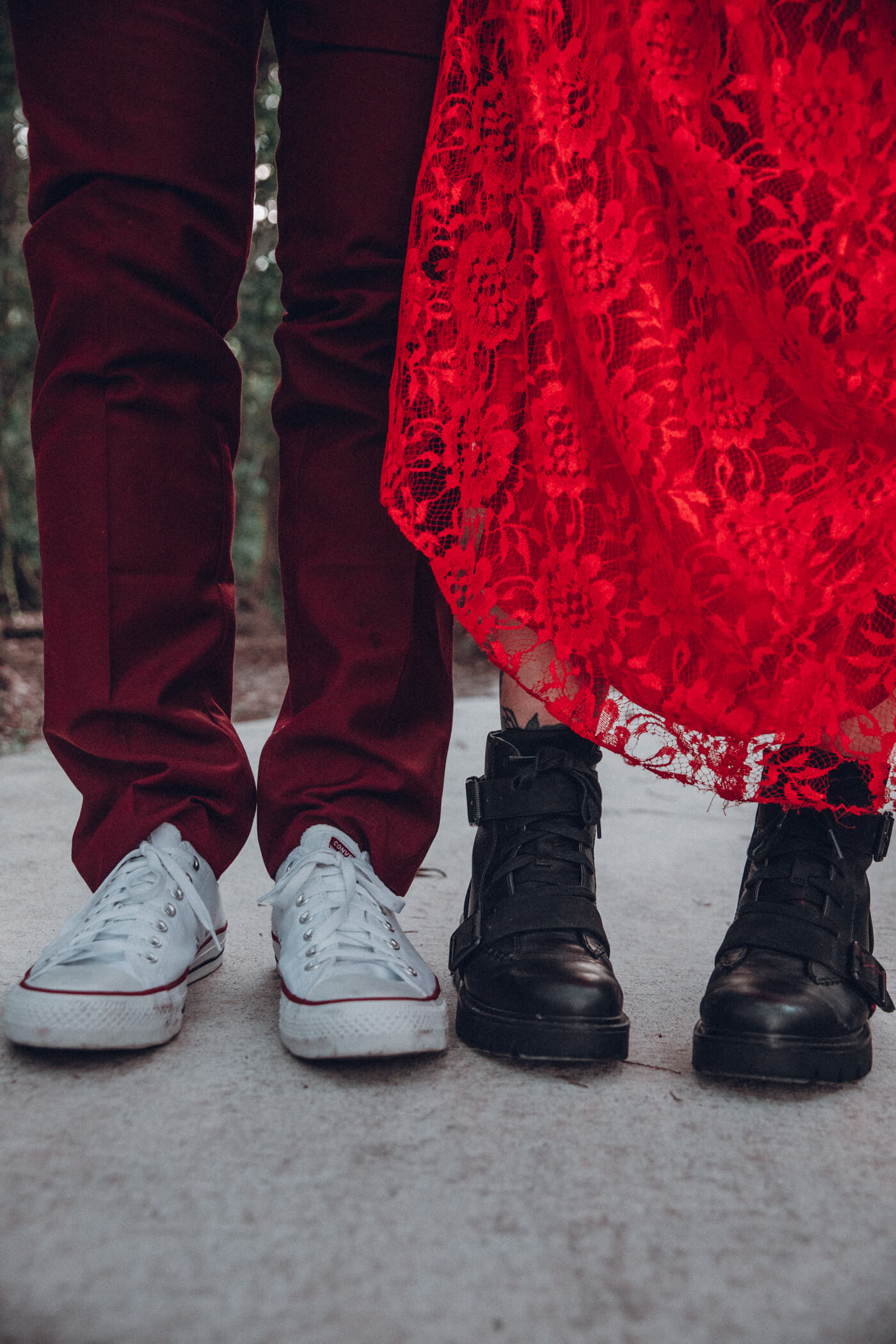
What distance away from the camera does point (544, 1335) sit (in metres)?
0.42

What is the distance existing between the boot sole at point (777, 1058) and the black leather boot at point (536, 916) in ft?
0.20

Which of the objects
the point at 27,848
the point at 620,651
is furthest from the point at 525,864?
the point at 27,848

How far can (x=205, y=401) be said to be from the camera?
2.79 ft

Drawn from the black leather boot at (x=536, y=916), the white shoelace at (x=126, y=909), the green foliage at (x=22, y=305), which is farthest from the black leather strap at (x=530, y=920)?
the green foliage at (x=22, y=305)

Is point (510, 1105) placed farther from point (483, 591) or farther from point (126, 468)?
point (126, 468)

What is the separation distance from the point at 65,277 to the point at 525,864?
0.65 meters

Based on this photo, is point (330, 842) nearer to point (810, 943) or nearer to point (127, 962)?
point (127, 962)

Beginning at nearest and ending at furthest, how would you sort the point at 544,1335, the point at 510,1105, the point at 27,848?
1. the point at 544,1335
2. the point at 510,1105
3. the point at 27,848

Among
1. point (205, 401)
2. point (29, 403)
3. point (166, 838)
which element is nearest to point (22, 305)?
point (29, 403)

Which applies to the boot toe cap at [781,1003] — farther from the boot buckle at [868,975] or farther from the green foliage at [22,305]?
the green foliage at [22,305]

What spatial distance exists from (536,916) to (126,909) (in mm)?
334

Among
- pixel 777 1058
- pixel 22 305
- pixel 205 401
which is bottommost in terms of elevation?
pixel 22 305

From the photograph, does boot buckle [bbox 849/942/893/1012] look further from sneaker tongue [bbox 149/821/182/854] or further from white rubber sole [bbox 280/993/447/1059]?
sneaker tongue [bbox 149/821/182/854]

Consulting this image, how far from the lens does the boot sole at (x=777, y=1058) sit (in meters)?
0.66
